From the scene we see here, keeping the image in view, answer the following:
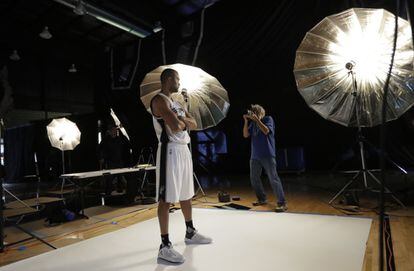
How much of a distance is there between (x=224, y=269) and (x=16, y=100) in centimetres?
905

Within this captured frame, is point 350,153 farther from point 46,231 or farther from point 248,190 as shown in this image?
point 46,231

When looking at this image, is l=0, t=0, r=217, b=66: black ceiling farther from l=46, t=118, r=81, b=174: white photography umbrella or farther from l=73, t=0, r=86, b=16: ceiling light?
l=46, t=118, r=81, b=174: white photography umbrella

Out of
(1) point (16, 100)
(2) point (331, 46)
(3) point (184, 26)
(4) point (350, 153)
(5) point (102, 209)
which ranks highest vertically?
(3) point (184, 26)

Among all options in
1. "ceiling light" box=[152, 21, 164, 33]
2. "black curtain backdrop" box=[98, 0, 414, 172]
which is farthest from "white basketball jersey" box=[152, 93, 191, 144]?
"ceiling light" box=[152, 21, 164, 33]

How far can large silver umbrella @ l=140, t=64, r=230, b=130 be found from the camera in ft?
11.5

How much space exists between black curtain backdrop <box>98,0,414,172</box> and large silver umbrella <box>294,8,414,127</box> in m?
0.42

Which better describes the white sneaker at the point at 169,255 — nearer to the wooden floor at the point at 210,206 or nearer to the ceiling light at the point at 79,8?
the wooden floor at the point at 210,206

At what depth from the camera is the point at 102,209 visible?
14.6 ft

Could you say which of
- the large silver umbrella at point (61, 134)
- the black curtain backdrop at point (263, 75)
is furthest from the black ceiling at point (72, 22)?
the large silver umbrella at point (61, 134)

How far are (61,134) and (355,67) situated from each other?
18.2 ft

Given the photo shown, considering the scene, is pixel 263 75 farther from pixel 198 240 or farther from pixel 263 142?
pixel 198 240

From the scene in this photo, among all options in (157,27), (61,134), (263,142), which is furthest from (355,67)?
(61,134)

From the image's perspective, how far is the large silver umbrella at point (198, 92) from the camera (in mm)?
3512

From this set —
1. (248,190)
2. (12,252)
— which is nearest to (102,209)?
(12,252)
